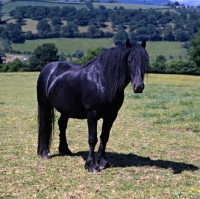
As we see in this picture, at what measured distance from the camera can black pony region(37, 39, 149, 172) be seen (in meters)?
7.09

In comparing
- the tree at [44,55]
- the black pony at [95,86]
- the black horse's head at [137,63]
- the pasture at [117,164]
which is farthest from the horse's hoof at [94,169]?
the tree at [44,55]

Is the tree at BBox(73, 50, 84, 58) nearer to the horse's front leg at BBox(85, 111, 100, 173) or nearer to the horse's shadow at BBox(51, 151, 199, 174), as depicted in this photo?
the horse's shadow at BBox(51, 151, 199, 174)

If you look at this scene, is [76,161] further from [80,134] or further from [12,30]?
[12,30]

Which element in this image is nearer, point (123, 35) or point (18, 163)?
point (18, 163)

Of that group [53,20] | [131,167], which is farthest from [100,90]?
[53,20]

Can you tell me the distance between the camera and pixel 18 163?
321 inches

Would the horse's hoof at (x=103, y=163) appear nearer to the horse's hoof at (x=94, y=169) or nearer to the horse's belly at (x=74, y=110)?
the horse's hoof at (x=94, y=169)

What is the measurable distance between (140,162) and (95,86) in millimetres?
2098

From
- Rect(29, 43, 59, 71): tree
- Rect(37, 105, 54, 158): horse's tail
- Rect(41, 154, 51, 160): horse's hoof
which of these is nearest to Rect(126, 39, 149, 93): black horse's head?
Rect(37, 105, 54, 158): horse's tail

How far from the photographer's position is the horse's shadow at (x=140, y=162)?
7980 mm

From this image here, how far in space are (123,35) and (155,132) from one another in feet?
486

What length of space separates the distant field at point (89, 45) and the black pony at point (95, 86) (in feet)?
412

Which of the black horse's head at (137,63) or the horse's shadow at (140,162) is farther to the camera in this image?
the horse's shadow at (140,162)

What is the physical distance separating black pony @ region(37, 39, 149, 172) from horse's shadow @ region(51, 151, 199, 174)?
53 cm
